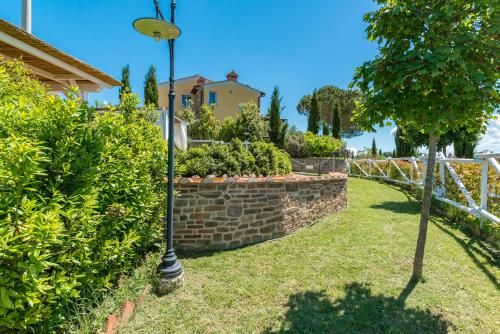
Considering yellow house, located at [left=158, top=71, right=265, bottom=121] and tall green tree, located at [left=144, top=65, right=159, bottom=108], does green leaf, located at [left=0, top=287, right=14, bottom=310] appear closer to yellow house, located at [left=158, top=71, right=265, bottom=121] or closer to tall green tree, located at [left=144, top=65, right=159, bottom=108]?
yellow house, located at [left=158, top=71, right=265, bottom=121]

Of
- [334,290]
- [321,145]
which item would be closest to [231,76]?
[321,145]

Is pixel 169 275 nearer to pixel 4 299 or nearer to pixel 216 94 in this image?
pixel 4 299

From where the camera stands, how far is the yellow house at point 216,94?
22672 mm

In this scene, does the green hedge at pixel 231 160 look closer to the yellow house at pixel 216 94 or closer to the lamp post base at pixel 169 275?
the lamp post base at pixel 169 275

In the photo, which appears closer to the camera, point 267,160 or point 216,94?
point 267,160

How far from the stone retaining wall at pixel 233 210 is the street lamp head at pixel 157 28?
2252 mm

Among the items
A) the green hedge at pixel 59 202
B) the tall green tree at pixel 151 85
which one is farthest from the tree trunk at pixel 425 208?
the tall green tree at pixel 151 85

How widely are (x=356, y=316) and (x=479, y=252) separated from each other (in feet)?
11.0

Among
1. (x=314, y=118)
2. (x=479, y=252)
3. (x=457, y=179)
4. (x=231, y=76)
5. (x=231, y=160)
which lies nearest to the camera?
(x=479, y=252)

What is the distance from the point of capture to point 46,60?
4.41m

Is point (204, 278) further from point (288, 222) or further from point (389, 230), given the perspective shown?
point (389, 230)

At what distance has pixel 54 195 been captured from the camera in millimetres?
1975

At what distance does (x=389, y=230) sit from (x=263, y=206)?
3.12 meters

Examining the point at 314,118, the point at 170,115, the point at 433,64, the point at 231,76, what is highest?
the point at 231,76
